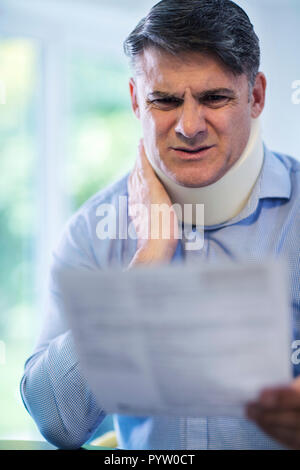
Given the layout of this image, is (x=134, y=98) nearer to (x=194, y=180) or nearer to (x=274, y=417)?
(x=194, y=180)

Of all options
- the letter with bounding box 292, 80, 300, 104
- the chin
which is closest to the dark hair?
the chin

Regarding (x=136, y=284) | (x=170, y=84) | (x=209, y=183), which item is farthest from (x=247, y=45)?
(x=136, y=284)

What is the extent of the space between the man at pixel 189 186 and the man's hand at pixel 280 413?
261 millimetres

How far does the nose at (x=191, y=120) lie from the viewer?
1.17 metres

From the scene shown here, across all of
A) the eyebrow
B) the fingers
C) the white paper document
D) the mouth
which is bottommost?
the fingers

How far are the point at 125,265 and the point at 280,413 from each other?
2.19 feet

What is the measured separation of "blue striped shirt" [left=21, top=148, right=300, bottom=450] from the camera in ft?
3.71

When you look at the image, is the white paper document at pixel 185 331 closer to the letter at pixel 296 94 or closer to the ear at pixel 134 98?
the ear at pixel 134 98

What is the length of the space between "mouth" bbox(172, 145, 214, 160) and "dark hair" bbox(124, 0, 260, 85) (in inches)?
6.6

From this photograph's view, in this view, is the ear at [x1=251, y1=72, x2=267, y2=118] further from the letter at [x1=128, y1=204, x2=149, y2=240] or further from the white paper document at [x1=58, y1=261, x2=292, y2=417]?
the white paper document at [x1=58, y1=261, x2=292, y2=417]

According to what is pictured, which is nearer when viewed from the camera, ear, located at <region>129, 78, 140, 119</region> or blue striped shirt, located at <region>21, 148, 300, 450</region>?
blue striped shirt, located at <region>21, 148, 300, 450</region>

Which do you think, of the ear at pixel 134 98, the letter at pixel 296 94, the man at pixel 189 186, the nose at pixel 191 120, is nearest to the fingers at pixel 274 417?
the man at pixel 189 186

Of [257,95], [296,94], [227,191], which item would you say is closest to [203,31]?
[257,95]
